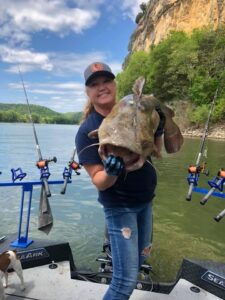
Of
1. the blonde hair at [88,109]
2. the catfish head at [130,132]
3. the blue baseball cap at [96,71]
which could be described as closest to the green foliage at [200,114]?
the blonde hair at [88,109]

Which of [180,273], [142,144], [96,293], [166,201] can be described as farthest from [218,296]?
[166,201]

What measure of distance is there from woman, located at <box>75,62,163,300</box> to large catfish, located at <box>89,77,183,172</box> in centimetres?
31

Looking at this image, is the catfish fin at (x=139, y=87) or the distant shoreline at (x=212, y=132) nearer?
the catfish fin at (x=139, y=87)

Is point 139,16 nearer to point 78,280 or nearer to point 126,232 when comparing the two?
point 78,280

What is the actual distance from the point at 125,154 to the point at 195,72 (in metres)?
45.4

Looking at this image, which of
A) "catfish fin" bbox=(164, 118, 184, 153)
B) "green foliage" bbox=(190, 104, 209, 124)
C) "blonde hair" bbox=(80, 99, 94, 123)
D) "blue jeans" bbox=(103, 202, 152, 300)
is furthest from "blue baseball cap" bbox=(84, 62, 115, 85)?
"green foliage" bbox=(190, 104, 209, 124)

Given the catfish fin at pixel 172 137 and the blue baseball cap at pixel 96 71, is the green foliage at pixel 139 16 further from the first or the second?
the catfish fin at pixel 172 137

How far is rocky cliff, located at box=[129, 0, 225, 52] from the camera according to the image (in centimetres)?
5450

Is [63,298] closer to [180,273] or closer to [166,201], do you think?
[180,273]

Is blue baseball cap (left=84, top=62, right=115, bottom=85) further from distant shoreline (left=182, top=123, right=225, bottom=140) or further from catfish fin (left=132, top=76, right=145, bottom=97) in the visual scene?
distant shoreline (left=182, top=123, right=225, bottom=140)

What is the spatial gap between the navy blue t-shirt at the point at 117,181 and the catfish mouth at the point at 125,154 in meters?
0.40

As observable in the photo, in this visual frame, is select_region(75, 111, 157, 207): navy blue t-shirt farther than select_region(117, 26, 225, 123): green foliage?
No

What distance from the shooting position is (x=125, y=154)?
7.51 ft

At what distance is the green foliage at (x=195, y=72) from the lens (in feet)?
140
